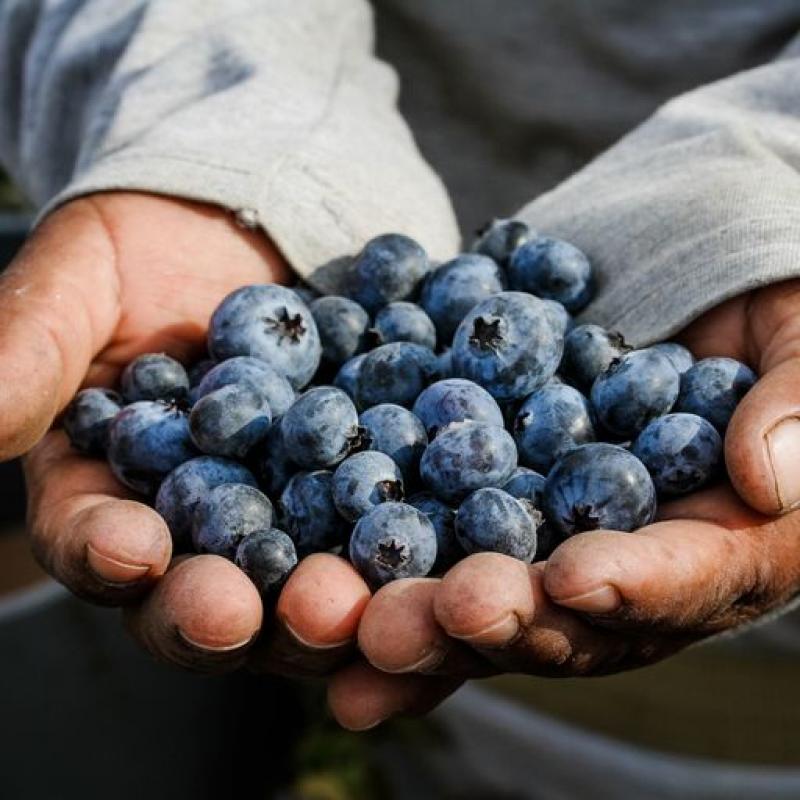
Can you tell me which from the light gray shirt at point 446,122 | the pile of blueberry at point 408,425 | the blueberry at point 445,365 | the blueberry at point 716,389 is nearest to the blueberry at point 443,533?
the pile of blueberry at point 408,425

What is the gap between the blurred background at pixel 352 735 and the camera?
2219mm

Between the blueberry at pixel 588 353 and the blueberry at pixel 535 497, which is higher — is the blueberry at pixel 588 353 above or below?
above

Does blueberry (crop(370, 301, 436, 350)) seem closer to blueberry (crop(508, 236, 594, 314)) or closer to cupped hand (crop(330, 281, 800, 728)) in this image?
blueberry (crop(508, 236, 594, 314))

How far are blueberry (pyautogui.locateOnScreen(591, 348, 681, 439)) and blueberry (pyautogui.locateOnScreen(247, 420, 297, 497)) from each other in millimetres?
371

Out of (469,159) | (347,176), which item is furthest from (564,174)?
(347,176)

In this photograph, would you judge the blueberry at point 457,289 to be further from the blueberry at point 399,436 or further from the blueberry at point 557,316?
the blueberry at point 399,436

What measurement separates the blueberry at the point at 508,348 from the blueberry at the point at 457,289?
0.11 m

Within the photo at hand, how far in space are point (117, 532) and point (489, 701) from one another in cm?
168

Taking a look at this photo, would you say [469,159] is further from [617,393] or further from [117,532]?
[117,532]

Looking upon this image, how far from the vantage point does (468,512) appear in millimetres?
1117

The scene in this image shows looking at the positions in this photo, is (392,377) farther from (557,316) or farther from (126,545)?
(126,545)

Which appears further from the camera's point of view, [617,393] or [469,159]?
[469,159]

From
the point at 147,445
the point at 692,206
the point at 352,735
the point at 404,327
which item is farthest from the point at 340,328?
the point at 352,735

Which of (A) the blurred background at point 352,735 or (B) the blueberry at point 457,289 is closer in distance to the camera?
(B) the blueberry at point 457,289
